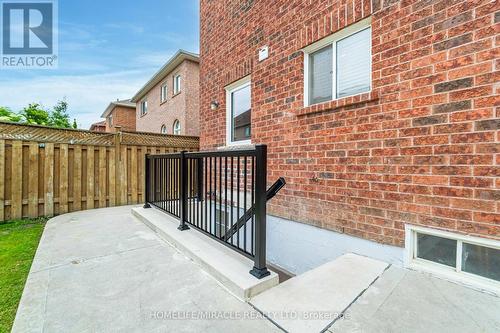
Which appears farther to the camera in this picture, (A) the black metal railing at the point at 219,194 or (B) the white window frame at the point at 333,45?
(B) the white window frame at the point at 333,45

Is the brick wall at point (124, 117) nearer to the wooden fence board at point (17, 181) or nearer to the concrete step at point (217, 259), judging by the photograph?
the wooden fence board at point (17, 181)

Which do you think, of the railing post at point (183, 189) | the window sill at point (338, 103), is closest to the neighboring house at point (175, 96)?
the railing post at point (183, 189)

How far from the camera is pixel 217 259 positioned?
97.6 inches

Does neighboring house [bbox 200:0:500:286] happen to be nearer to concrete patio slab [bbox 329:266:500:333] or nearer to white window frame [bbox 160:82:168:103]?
concrete patio slab [bbox 329:266:500:333]

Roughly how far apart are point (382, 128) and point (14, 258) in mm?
4424

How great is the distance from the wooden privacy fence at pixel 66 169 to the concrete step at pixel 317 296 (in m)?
5.31

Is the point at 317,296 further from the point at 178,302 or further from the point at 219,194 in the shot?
the point at 219,194

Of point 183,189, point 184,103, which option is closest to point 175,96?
point 184,103

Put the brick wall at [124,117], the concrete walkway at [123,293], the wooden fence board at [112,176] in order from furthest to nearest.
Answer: the brick wall at [124,117]
the wooden fence board at [112,176]
the concrete walkway at [123,293]

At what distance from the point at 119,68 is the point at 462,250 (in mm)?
18970

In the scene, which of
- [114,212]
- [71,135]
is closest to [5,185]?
[71,135]

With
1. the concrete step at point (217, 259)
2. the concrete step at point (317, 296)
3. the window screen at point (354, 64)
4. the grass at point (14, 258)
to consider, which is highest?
the window screen at point (354, 64)

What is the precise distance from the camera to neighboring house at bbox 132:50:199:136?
11117 millimetres

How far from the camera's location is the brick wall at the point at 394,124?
198 cm
